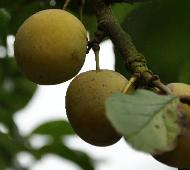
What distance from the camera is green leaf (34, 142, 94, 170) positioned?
1.78 m

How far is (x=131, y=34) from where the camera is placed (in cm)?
157

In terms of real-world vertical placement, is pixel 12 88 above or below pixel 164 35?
below

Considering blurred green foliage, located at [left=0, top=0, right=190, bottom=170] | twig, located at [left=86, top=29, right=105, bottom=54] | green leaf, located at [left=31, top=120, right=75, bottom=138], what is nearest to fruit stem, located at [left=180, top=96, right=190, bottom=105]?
twig, located at [left=86, top=29, right=105, bottom=54]

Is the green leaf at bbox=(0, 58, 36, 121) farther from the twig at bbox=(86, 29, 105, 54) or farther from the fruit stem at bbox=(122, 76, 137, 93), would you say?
the fruit stem at bbox=(122, 76, 137, 93)

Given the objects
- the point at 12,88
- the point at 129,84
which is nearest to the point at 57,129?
the point at 12,88

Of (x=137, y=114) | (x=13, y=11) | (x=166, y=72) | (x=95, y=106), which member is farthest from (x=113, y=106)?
(x=13, y=11)

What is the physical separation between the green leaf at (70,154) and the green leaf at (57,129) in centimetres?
15

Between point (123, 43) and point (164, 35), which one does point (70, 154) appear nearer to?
point (164, 35)

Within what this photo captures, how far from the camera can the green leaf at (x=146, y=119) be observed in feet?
2.79

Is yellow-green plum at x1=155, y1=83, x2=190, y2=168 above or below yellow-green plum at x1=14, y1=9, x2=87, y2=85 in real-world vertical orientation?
below

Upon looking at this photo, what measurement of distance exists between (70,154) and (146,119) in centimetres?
92

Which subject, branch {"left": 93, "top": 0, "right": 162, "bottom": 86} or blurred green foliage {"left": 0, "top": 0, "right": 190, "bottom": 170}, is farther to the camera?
blurred green foliage {"left": 0, "top": 0, "right": 190, "bottom": 170}

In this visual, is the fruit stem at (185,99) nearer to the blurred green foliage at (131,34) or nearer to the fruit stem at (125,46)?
the fruit stem at (125,46)

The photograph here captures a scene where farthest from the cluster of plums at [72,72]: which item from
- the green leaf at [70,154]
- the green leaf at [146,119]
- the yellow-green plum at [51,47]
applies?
the green leaf at [70,154]
